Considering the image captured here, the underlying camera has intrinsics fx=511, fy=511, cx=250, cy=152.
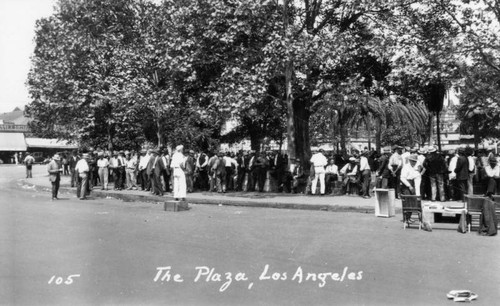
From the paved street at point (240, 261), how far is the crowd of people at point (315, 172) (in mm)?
3710

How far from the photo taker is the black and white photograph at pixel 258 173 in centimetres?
683

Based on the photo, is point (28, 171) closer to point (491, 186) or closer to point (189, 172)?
point (189, 172)

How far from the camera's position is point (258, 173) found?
20984 millimetres

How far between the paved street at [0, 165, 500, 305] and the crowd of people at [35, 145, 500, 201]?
12.2 feet

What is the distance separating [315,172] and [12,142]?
65.2m

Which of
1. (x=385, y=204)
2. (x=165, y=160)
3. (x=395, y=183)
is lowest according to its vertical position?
(x=385, y=204)

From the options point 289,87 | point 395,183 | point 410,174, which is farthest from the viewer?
point 289,87

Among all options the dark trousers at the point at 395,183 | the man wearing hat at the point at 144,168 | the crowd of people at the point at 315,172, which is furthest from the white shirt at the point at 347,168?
the man wearing hat at the point at 144,168

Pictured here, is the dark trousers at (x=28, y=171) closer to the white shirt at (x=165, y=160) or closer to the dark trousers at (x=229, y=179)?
the white shirt at (x=165, y=160)

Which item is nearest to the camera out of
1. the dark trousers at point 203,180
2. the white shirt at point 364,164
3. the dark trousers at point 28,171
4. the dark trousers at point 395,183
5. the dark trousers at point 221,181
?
the dark trousers at point 395,183

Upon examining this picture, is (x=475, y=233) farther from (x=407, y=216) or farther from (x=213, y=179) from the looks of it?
(x=213, y=179)

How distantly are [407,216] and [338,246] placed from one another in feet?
10.6

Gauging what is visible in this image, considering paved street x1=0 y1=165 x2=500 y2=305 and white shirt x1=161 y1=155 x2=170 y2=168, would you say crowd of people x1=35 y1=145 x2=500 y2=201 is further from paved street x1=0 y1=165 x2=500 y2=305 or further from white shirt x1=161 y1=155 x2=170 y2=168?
paved street x1=0 y1=165 x2=500 y2=305

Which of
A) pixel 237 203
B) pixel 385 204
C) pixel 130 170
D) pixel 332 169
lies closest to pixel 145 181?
pixel 130 170
